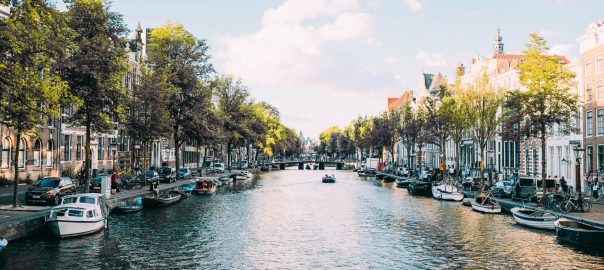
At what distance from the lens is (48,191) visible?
38000 mm

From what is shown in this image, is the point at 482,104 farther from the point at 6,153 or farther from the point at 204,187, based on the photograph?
the point at 6,153

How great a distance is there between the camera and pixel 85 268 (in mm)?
24938

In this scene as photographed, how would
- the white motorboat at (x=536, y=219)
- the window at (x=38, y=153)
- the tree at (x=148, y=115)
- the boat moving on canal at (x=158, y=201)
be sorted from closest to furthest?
the white motorboat at (x=536, y=219) → the boat moving on canal at (x=158, y=201) → the window at (x=38, y=153) → the tree at (x=148, y=115)

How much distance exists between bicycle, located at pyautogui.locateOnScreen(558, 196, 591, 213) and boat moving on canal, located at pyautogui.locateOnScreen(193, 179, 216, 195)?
40.6m

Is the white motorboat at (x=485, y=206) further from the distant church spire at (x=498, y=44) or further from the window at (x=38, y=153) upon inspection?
the distant church spire at (x=498, y=44)

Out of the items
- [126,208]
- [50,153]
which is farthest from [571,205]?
[50,153]

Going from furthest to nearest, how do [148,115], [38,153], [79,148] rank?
[79,148] < [148,115] < [38,153]

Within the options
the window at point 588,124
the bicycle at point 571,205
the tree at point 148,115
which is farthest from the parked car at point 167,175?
the window at point 588,124

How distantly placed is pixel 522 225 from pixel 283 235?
17.4 metres

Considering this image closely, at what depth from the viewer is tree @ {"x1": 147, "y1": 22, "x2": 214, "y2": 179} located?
236 ft

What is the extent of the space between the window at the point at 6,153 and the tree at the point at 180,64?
2174cm

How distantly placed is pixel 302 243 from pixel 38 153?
38.4m

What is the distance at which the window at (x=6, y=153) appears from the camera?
52562 millimetres

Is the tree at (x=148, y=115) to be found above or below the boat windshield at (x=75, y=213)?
above
